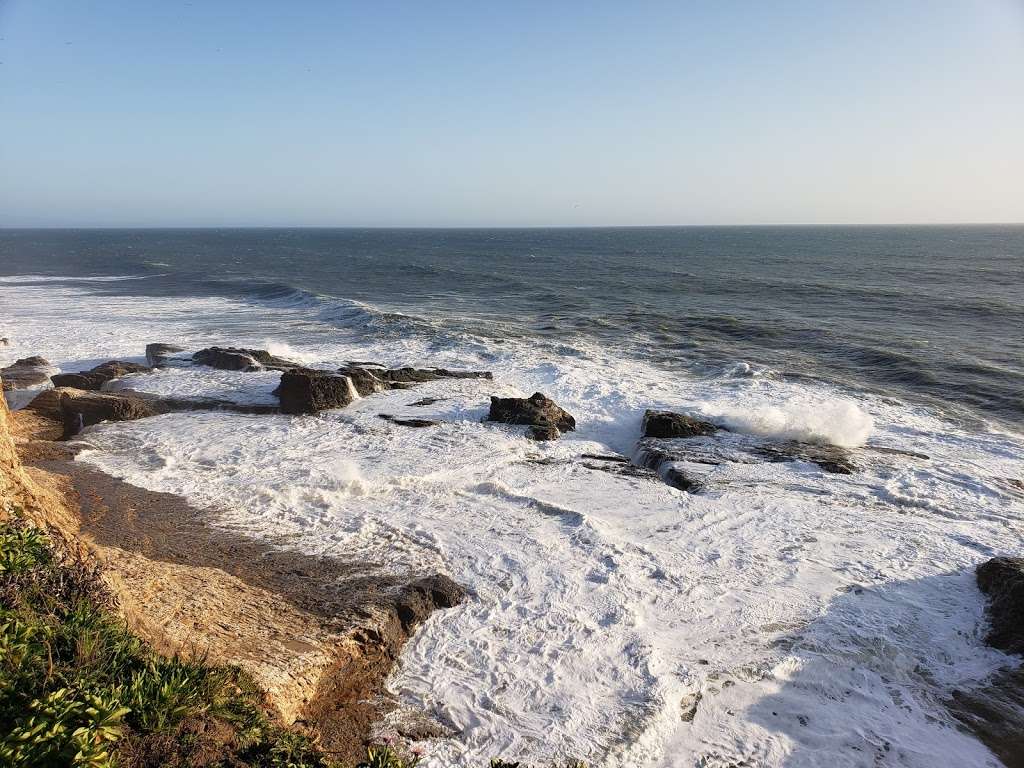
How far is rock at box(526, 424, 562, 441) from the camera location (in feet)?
47.6

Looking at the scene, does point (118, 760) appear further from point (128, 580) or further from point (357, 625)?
point (128, 580)

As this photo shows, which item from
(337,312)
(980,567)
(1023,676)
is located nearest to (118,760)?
(1023,676)

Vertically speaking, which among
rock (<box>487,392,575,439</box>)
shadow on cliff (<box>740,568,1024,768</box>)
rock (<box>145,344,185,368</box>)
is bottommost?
shadow on cliff (<box>740,568,1024,768</box>)

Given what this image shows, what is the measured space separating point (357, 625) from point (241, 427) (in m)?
8.56

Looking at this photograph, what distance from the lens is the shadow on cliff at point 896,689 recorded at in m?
6.28

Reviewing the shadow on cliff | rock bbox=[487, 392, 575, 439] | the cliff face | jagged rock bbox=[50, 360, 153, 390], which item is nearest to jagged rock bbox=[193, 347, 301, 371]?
jagged rock bbox=[50, 360, 153, 390]

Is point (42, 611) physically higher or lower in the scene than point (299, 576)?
higher

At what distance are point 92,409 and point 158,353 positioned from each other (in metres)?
7.07

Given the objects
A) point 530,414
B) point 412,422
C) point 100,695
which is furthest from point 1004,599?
point 412,422

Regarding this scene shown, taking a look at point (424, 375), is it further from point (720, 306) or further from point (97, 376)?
point (720, 306)

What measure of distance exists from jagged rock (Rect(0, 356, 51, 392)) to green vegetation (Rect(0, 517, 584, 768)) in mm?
14201

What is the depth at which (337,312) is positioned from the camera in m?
34.2

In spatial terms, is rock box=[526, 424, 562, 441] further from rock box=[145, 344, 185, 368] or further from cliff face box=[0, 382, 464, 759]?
rock box=[145, 344, 185, 368]

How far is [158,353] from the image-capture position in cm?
2089
